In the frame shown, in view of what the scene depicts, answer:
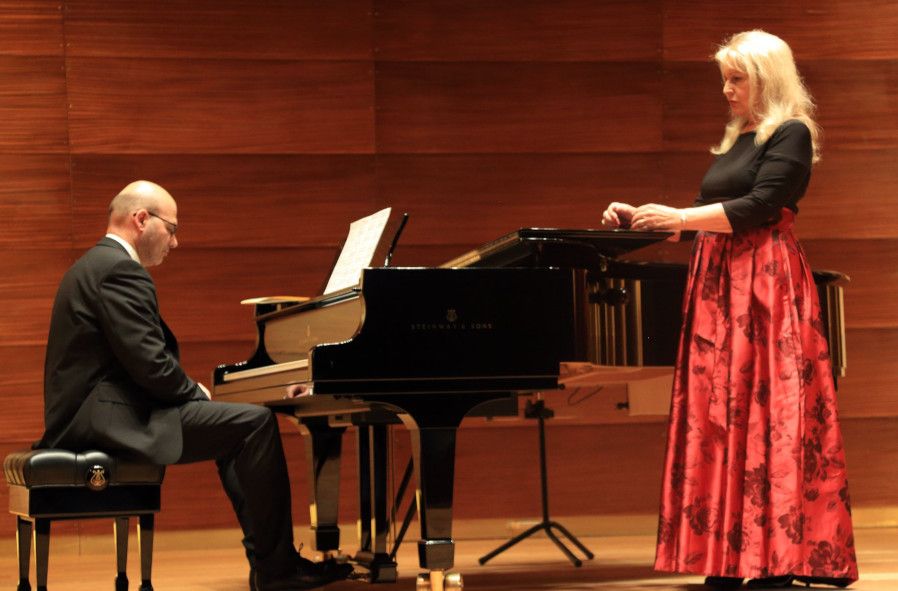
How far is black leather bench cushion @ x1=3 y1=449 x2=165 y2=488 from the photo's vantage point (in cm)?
309

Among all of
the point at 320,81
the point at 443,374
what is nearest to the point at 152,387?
the point at 443,374

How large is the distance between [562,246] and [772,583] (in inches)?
44.4

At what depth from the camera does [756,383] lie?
3250 millimetres

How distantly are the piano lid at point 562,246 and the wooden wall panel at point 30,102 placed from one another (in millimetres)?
2737

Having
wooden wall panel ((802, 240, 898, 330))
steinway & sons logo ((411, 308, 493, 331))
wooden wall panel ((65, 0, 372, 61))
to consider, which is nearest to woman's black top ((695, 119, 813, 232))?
steinway & sons logo ((411, 308, 493, 331))

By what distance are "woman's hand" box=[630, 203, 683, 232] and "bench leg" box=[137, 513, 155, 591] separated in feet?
5.16

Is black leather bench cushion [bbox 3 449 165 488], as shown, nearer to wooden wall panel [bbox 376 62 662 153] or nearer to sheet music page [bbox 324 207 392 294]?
sheet music page [bbox 324 207 392 294]

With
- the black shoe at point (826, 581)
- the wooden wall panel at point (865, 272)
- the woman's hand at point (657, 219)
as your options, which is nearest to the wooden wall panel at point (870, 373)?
the wooden wall panel at point (865, 272)

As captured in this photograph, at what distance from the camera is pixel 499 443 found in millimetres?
5445

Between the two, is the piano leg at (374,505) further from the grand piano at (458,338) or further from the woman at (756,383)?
the woman at (756,383)

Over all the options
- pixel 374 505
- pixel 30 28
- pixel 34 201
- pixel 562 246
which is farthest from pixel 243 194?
pixel 562 246

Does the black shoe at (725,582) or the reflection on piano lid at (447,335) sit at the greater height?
the reflection on piano lid at (447,335)

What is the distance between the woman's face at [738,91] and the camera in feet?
11.0

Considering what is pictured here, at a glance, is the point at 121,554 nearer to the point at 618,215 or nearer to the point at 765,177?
the point at 618,215
